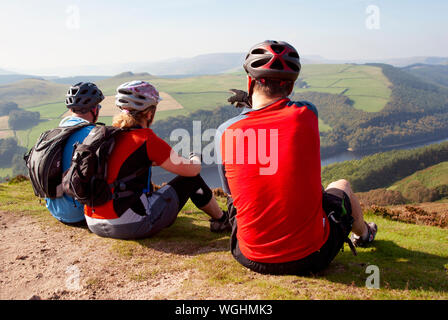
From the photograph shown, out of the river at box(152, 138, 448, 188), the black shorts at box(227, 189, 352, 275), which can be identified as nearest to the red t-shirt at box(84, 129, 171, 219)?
the black shorts at box(227, 189, 352, 275)

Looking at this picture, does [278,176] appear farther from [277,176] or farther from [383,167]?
[383,167]

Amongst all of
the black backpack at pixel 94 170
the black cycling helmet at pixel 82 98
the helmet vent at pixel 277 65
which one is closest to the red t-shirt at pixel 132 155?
the black backpack at pixel 94 170

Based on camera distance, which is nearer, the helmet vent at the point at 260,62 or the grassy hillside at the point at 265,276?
the grassy hillside at the point at 265,276

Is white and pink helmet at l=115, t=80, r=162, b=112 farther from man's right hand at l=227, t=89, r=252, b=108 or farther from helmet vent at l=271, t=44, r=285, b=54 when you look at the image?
helmet vent at l=271, t=44, r=285, b=54

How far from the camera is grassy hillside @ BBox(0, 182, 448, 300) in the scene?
440cm

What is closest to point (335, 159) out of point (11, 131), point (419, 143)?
point (419, 143)

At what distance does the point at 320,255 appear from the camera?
470 centimetres

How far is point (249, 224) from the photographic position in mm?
4504

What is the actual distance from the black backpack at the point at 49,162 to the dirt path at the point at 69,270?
1.08 metres

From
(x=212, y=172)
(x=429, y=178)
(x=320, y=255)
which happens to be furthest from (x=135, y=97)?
(x=212, y=172)

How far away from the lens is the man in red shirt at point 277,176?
4160 mm

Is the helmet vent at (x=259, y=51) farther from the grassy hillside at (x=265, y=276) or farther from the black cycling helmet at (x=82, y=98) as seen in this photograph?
the black cycling helmet at (x=82, y=98)

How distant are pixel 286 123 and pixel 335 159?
166194mm
